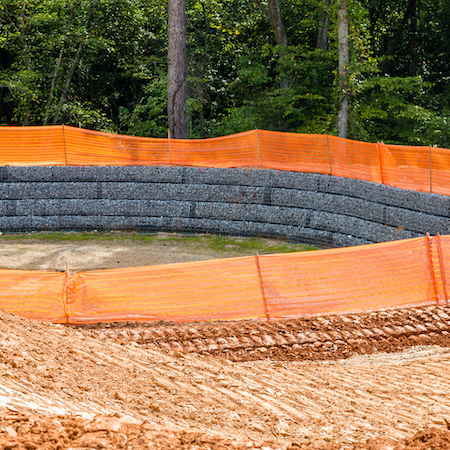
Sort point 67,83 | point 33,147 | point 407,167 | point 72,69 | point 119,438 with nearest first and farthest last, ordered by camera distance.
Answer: point 119,438 → point 407,167 → point 33,147 → point 72,69 → point 67,83

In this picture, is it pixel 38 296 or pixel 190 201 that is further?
pixel 190 201

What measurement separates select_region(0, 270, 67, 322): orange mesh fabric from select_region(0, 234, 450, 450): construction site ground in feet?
1.67

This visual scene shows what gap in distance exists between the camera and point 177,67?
722 inches

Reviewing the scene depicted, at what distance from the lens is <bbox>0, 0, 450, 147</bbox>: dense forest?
21641 millimetres

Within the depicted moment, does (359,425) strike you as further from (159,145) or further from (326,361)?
(159,145)

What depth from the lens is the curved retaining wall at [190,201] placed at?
13328 mm

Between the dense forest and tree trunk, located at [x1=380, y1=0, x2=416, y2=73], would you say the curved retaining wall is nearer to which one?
the dense forest

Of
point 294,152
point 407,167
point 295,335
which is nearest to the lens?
point 295,335

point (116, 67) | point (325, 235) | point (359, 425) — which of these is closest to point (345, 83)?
point (325, 235)

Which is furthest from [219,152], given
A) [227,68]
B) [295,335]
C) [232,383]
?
[227,68]

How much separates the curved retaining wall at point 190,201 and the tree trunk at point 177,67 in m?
3.88

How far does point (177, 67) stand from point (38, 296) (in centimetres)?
1178

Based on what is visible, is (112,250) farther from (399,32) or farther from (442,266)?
(399,32)

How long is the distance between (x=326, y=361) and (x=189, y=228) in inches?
298
